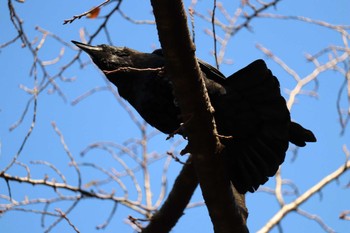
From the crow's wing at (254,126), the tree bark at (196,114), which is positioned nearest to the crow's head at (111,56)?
the crow's wing at (254,126)

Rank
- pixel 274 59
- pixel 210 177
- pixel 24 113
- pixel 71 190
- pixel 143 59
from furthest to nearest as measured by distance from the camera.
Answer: pixel 274 59 → pixel 71 190 → pixel 24 113 → pixel 143 59 → pixel 210 177

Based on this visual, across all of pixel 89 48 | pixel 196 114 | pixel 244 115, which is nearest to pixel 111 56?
pixel 89 48

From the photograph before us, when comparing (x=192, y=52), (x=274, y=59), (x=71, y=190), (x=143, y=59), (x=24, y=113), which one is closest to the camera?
(x=192, y=52)

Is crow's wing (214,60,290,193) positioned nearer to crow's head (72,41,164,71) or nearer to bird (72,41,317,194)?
bird (72,41,317,194)

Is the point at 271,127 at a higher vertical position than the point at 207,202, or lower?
higher

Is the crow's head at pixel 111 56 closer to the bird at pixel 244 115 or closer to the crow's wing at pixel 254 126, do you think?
the bird at pixel 244 115

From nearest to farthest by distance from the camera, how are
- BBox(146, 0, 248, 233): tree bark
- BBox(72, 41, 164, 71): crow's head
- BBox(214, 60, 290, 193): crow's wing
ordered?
BBox(146, 0, 248, 233): tree bark
BBox(214, 60, 290, 193): crow's wing
BBox(72, 41, 164, 71): crow's head

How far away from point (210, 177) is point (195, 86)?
1.51 ft

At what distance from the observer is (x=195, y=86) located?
245cm

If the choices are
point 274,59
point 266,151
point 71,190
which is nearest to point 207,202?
point 266,151

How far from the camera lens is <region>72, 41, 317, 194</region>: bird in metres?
3.03

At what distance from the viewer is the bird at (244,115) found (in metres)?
3.03

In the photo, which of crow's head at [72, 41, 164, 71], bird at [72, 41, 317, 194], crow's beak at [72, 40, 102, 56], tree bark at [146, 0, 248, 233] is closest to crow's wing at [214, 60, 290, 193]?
bird at [72, 41, 317, 194]

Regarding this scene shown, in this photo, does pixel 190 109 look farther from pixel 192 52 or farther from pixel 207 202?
pixel 207 202
